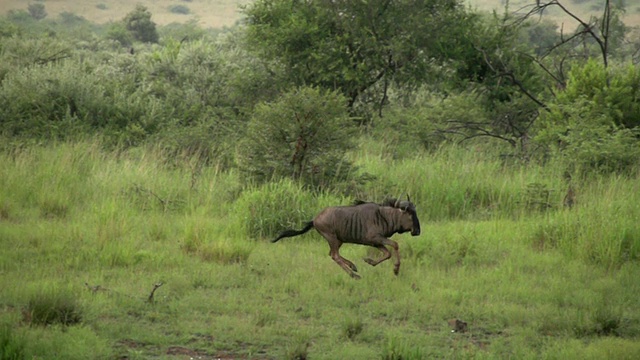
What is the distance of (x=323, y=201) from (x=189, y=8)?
6205cm

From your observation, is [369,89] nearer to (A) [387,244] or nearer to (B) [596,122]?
(B) [596,122]

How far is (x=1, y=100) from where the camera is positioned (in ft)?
52.8

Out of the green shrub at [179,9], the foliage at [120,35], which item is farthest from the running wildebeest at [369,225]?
the green shrub at [179,9]

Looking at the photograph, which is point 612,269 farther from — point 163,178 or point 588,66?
point 588,66

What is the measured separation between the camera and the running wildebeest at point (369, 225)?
768cm

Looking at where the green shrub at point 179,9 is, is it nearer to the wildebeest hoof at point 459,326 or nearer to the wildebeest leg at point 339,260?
the wildebeest leg at point 339,260

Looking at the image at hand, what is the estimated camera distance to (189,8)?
69.6 metres

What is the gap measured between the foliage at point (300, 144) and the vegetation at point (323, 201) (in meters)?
0.03

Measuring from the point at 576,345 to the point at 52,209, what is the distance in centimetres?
652

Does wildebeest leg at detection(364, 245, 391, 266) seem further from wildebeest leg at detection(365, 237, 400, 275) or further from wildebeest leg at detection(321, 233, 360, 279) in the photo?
wildebeest leg at detection(321, 233, 360, 279)

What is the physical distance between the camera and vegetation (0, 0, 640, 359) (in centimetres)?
634

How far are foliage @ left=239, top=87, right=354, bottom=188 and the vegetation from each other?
3 cm

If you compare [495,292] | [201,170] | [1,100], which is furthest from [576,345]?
[1,100]

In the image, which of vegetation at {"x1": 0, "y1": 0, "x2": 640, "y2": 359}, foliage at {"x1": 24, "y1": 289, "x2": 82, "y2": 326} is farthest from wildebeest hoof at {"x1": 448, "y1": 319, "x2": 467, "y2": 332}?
foliage at {"x1": 24, "y1": 289, "x2": 82, "y2": 326}
